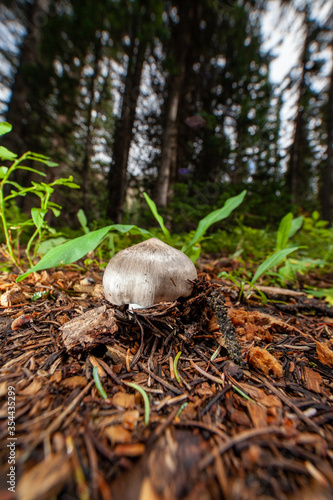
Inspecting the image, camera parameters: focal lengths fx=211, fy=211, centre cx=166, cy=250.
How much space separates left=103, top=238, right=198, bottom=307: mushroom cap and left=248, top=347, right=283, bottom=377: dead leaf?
43cm

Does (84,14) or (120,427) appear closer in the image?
(120,427)

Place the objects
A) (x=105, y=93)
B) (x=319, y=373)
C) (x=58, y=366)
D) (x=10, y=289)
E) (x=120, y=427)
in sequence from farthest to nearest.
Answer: (x=105, y=93), (x=10, y=289), (x=319, y=373), (x=58, y=366), (x=120, y=427)

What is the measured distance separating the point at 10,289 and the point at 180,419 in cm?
131

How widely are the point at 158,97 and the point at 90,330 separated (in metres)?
6.30

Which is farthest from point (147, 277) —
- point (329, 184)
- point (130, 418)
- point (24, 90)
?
point (329, 184)

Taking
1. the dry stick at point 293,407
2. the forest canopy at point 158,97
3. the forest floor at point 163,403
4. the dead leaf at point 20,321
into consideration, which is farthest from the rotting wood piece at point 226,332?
the forest canopy at point 158,97

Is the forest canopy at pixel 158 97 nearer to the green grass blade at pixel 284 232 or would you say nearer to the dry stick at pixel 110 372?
the green grass blade at pixel 284 232

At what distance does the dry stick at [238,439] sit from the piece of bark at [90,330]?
22.1 inches

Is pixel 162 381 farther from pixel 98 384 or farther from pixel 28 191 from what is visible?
A: pixel 28 191

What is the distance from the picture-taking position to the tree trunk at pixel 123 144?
4.52m

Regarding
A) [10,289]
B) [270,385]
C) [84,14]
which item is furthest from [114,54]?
[270,385]

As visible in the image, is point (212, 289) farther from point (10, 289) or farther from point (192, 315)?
point (10, 289)

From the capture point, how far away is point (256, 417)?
713mm

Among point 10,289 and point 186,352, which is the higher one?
point 10,289
